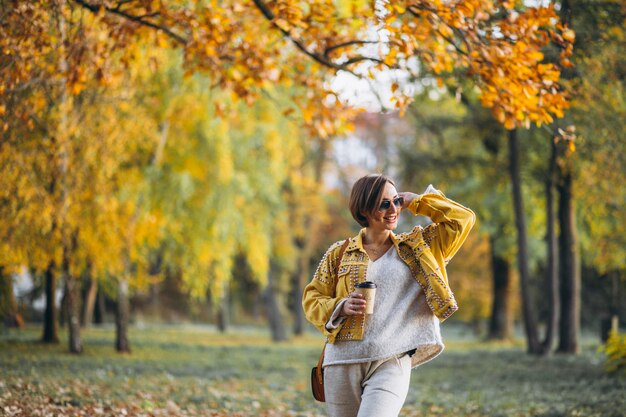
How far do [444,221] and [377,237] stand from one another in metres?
0.40

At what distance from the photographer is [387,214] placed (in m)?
4.07

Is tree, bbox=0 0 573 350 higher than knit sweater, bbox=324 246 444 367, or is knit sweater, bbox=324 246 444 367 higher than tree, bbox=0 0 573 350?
tree, bbox=0 0 573 350

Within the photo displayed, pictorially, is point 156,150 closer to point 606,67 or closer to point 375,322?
point 606,67

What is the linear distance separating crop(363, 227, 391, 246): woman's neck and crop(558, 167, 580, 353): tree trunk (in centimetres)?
1338

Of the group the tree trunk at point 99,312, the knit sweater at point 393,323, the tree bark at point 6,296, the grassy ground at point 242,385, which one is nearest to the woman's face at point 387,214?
Result: the knit sweater at point 393,323

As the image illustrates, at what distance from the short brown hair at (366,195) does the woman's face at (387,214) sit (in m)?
0.02

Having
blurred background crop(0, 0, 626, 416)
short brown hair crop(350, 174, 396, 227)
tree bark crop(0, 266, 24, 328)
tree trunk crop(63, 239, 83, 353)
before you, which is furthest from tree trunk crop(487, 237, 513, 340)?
short brown hair crop(350, 174, 396, 227)

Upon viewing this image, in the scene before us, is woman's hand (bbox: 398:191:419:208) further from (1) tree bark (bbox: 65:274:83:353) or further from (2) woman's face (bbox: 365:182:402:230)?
(1) tree bark (bbox: 65:274:83:353)

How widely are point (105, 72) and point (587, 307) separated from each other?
26802 mm

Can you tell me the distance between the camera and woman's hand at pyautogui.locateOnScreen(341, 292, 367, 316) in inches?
149

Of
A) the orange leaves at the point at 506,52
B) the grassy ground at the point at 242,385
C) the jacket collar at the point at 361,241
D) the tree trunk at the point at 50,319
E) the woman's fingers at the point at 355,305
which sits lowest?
the grassy ground at the point at 242,385

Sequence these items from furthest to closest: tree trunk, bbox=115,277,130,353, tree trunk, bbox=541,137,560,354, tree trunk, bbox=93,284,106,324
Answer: tree trunk, bbox=93,284,106,324 → tree trunk, bbox=541,137,560,354 → tree trunk, bbox=115,277,130,353

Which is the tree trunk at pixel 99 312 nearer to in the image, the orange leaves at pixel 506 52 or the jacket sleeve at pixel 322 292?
the orange leaves at pixel 506 52

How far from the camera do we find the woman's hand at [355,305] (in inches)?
149
